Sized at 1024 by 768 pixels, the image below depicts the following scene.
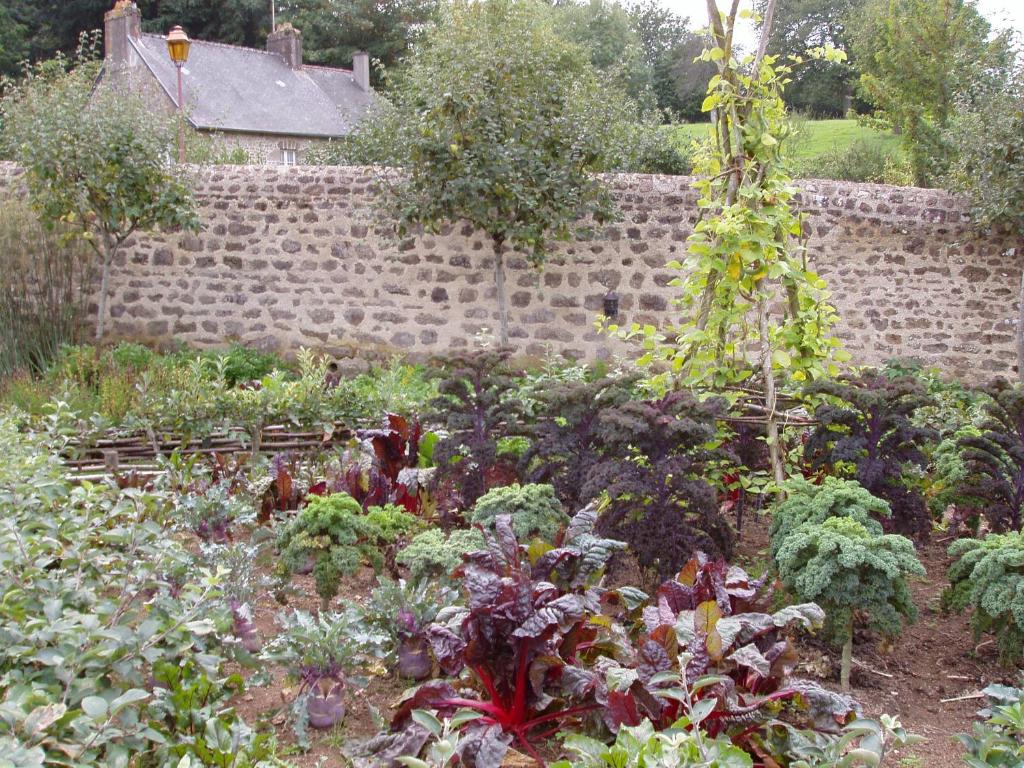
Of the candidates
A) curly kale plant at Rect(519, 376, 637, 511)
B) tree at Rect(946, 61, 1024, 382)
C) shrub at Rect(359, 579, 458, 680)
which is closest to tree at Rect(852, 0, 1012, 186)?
tree at Rect(946, 61, 1024, 382)

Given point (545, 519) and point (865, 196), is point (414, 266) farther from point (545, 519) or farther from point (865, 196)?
point (545, 519)

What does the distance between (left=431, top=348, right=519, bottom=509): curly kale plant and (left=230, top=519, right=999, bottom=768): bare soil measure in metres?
0.63

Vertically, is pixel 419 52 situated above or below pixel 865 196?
above

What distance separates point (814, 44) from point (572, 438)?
32854 millimetres

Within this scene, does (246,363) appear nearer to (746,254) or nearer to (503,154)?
(503,154)

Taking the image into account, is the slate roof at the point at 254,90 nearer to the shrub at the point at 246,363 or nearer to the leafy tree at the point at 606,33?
the leafy tree at the point at 606,33

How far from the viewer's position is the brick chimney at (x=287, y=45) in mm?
26359

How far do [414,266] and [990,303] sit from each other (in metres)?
5.27

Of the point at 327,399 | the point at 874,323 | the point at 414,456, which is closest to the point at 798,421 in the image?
the point at 414,456

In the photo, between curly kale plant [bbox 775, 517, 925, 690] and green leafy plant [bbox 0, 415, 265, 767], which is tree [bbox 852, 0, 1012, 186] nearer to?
curly kale plant [bbox 775, 517, 925, 690]

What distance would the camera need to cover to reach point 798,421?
4.47 meters

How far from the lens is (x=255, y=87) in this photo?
24.7m

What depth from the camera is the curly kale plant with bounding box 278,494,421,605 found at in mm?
3428

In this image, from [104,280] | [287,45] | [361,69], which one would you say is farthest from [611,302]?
[361,69]
